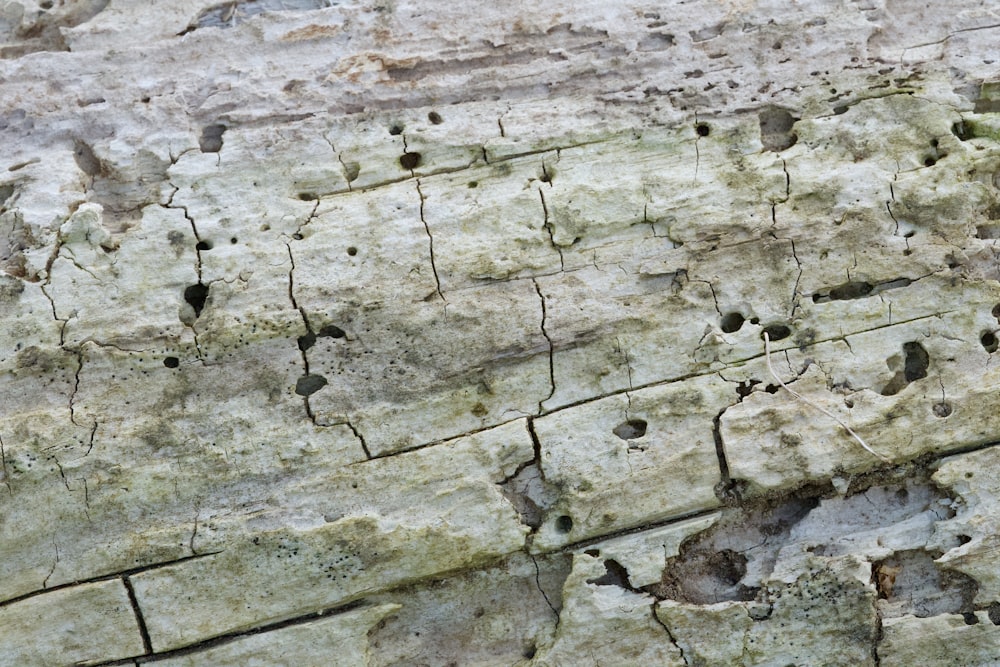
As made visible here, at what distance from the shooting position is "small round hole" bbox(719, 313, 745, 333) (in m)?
3.19

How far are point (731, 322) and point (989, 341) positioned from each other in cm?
102

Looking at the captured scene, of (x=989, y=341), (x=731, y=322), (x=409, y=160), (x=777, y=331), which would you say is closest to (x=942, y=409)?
(x=989, y=341)

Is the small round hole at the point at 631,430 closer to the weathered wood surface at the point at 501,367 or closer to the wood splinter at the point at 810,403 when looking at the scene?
the weathered wood surface at the point at 501,367

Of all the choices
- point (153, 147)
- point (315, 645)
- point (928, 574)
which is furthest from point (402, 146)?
point (928, 574)

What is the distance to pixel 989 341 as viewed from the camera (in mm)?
3178

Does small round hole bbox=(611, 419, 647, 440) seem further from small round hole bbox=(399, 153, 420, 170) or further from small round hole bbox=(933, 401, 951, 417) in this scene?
small round hole bbox=(399, 153, 420, 170)

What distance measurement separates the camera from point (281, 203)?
10.7 ft

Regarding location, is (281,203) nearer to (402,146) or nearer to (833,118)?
(402,146)

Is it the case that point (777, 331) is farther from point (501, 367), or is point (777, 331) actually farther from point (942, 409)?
point (501, 367)

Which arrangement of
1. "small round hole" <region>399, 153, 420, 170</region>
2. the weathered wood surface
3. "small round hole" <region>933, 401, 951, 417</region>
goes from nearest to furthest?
the weathered wood surface
"small round hole" <region>933, 401, 951, 417</region>
"small round hole" <region>399, 153, 420, 170</region>

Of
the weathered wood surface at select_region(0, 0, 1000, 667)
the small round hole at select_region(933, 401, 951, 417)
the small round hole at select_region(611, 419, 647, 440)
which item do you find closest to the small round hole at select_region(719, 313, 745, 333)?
the weathered wood surface at select_region(0, 0, 1000, 667)

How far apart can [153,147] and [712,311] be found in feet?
7.85

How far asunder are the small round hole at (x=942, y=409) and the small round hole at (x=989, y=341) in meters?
0.30

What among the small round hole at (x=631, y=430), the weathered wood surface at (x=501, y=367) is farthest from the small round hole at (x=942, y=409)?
the small round hole at (x=631, y=430)
